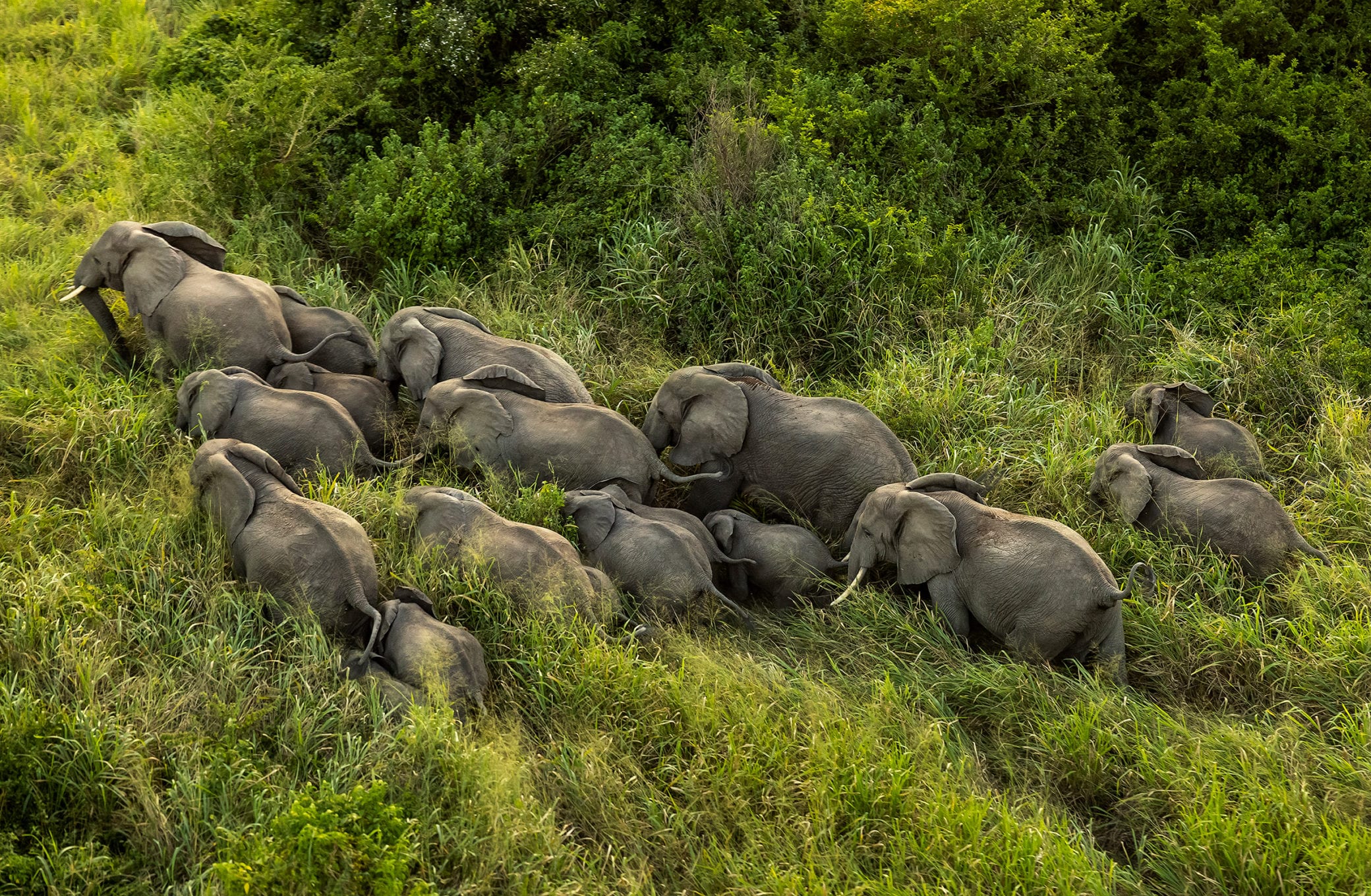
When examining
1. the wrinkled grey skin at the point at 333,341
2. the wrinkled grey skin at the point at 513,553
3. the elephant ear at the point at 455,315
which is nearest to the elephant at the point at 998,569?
the wrinkled grey skin at the point at 513,553

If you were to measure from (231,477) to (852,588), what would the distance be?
9.34 feet

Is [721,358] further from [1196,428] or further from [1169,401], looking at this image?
[1196,428]

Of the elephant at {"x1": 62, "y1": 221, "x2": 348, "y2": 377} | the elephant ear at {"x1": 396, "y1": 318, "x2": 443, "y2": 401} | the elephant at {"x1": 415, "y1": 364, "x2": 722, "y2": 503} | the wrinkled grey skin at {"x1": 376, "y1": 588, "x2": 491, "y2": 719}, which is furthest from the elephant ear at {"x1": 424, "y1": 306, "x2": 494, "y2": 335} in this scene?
the wrinkled grey skin at {"x1": 376, "y1": 588, "x2": 491, "y2": 719}

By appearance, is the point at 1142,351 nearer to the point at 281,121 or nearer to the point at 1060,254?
the point at 1060,254

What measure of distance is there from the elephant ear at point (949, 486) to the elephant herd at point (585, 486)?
0.01 meters

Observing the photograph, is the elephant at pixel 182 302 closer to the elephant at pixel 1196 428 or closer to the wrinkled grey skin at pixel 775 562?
A: the wrinkled grey skin at pixel 775 562

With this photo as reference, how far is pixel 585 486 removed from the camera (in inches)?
240

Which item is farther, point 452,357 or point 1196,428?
point 452,357

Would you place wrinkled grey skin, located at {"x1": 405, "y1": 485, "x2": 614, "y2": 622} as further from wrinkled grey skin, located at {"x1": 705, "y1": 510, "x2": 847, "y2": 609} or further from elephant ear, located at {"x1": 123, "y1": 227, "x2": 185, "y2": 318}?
elephant ear, located at {"x1": 123, "y1": 227, "x2": 185, "y2": 318}

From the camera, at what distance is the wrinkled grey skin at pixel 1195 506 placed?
5.84 m

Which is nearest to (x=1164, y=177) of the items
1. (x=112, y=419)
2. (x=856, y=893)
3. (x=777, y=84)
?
(x=777, y=84)

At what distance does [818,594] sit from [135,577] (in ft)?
10.2

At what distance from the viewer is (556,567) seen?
530cm

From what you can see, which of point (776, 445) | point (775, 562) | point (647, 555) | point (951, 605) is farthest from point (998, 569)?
point (647, 555)
